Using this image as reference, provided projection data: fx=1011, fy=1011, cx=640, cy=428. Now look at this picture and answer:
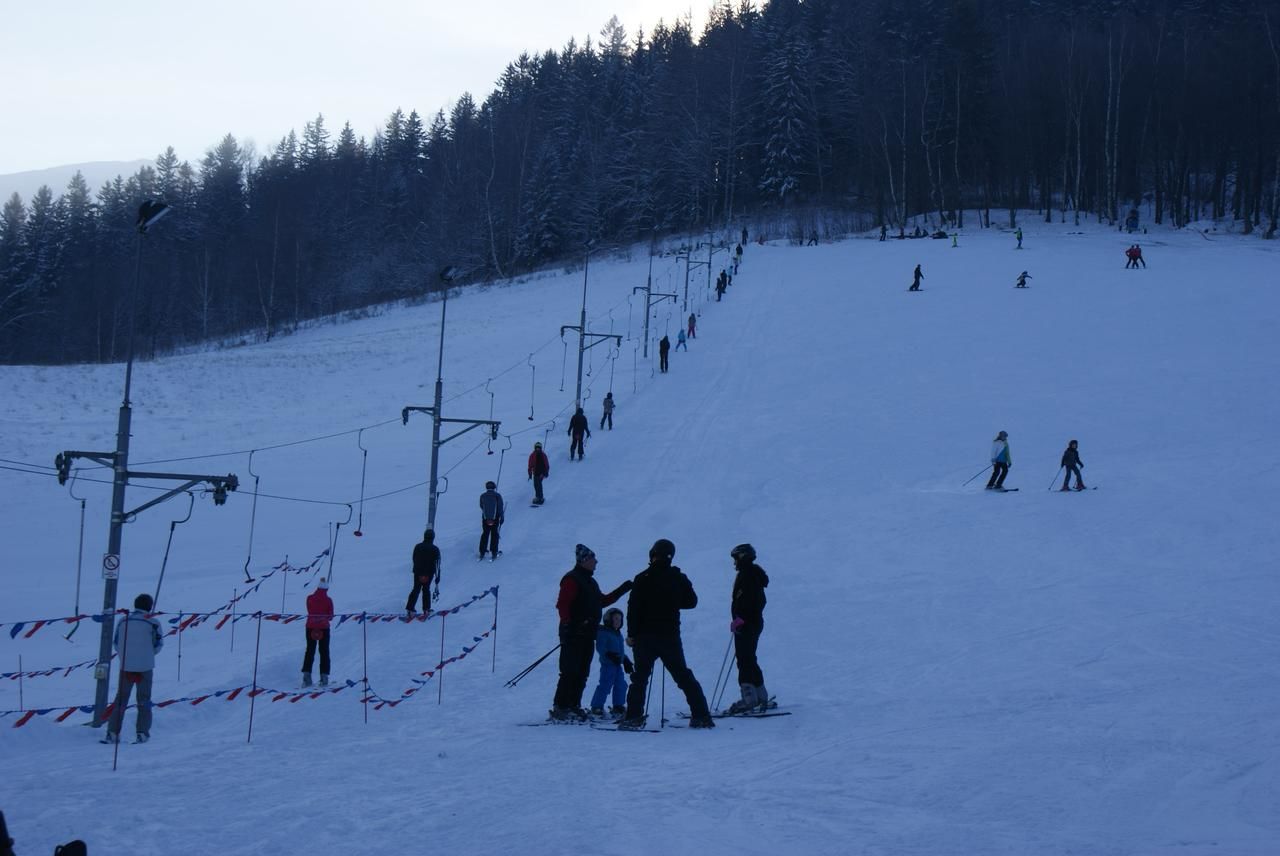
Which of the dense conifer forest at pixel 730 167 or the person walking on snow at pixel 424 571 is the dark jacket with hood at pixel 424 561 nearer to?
the person walking on snow at pixel 424 571

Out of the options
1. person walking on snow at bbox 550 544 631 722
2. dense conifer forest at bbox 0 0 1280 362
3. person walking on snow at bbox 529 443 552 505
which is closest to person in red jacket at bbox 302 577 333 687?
person walking on snow at bbox 550 544 631 722

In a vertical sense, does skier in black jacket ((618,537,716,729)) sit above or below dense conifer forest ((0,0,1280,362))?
below

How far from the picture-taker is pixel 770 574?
15.4 m

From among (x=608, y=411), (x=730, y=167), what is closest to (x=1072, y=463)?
(x=608, y=411)

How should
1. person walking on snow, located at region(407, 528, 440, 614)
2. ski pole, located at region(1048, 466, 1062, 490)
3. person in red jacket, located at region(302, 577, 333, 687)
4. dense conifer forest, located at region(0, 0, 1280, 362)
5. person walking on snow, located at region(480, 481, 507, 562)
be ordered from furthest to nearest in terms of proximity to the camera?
1. dense conifer forest, located at region(0, 0, 1280, 362)
2. ski pole, located at region(1048, 466, 1062, 490)
3. person walking on snow, located at region(480, 481, 507, 562)
4. person walking on snow, located at region(407, 528, 440, 614)
5. person in red jacket, located at region(302, 577, 333, 687)

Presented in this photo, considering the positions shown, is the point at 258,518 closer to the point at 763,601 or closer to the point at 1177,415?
the point at 763,601

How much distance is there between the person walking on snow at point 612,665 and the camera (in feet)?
29.7

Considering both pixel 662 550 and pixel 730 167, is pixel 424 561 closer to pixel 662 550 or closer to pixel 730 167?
pixel 662 550

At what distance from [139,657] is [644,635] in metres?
4.71

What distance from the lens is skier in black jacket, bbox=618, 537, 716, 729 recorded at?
8.05 metres

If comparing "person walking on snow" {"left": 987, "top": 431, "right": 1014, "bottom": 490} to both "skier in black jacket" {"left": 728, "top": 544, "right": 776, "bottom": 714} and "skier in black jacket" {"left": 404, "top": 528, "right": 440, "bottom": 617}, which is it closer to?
"skier in black jacket" {"left": 404, "top": 528, "right": 440, "bottom": 617}

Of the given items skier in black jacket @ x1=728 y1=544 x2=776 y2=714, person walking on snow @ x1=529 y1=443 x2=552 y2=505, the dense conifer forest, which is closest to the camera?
skier in black jacket @ x1=728 y1=544 x2=776 y2=714

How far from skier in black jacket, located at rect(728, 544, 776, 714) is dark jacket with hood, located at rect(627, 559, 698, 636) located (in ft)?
2.09

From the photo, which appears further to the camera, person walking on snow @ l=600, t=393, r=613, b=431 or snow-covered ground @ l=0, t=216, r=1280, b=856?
person walking on snow @ l=600, t=393, r=613, b=431
